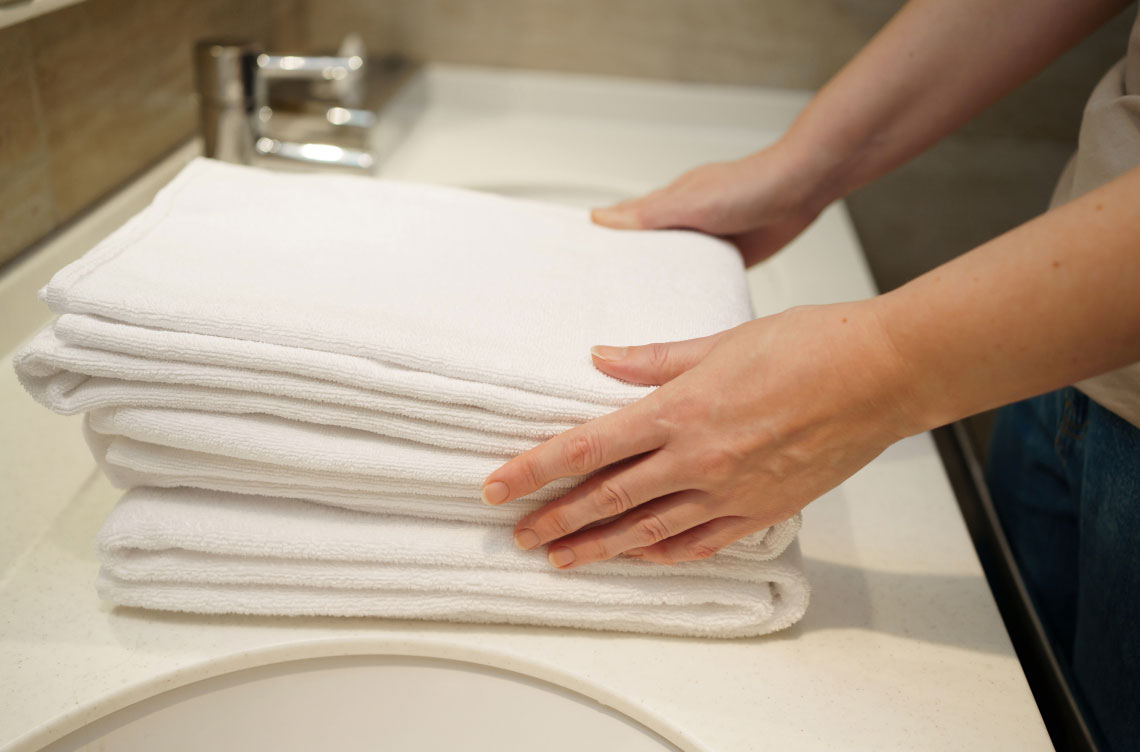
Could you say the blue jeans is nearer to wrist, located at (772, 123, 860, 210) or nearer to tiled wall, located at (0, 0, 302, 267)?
wrist, located at (772, 123, 860, 210)

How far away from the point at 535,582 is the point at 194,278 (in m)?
0.25

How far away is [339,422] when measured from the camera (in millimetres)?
448

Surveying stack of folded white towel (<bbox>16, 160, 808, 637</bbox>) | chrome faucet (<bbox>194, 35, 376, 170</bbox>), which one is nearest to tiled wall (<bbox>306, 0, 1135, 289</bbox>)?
chrome faucet (<bbox>194, 35, 376, 170</bbox>)

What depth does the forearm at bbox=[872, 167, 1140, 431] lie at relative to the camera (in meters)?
0.36

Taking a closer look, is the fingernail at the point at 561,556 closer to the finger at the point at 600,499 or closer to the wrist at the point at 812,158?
the finger at the point at 600,499

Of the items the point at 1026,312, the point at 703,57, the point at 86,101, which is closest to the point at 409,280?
the point at 1026,312

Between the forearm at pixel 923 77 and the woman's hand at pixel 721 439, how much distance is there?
1.02 ft

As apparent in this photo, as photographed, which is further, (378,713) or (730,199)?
(730,199)

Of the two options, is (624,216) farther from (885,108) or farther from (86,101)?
(86,101)

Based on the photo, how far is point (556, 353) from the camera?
0.47 metres

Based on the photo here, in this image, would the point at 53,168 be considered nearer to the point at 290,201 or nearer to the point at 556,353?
the point at 290,201

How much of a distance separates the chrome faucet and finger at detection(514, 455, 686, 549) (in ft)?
2.00

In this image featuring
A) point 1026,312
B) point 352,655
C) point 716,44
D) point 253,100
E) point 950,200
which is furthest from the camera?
point 950,200

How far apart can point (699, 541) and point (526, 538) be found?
94mm
